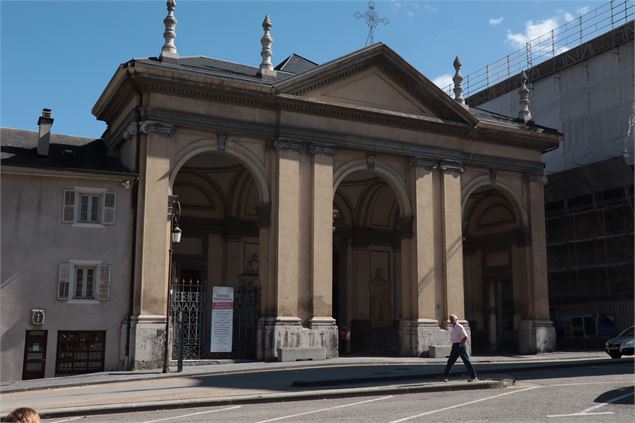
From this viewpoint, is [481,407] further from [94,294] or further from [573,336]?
[573,336]

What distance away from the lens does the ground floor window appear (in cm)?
2230

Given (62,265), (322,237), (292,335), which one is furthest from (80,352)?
(322,237)

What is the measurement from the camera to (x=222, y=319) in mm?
23938

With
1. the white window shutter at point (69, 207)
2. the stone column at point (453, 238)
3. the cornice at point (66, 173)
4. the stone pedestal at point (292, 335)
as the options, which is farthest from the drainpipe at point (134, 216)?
the stone column at point (453, 238)

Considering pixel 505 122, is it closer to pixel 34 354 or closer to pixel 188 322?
pixel 188 322

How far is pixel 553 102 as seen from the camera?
44.5m

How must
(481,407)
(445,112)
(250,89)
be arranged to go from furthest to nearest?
(445,112) → (250,89) → (481,407)

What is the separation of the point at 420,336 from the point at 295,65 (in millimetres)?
12881

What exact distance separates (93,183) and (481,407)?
15.8 meters

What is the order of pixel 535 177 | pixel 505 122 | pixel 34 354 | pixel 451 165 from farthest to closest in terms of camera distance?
pixel 505 122, pixel 535 177, pixel 451 165, pixel 34 354

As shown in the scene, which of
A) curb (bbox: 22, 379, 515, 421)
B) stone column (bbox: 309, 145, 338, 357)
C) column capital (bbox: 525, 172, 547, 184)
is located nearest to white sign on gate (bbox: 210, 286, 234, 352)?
stone column (bbox: 309, 145, 338, 357)

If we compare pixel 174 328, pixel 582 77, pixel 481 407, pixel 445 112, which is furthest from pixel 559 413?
pixel 582 77

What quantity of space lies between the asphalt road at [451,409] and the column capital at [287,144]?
1335 centimetres

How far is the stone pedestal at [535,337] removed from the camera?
3031 cm
